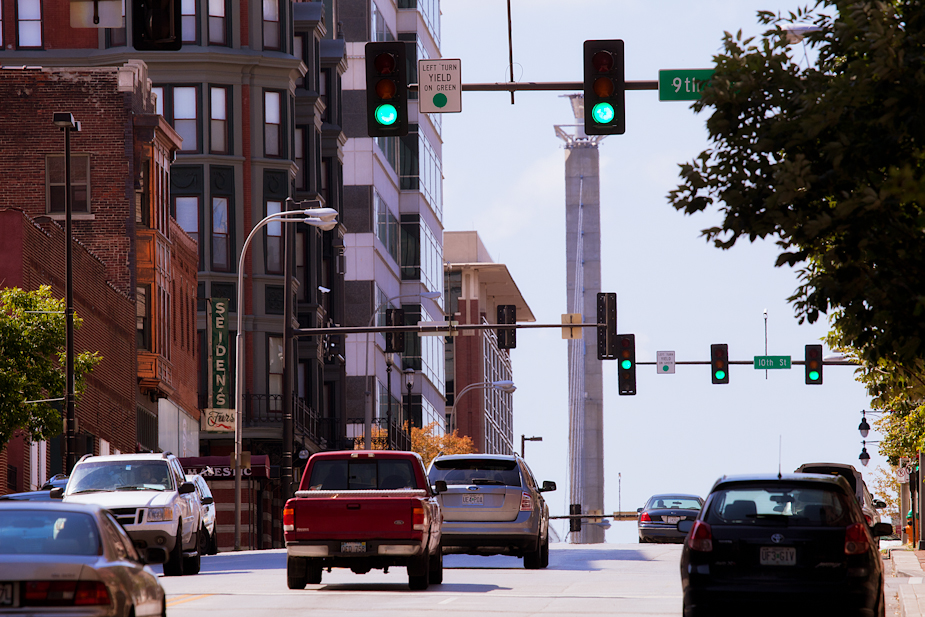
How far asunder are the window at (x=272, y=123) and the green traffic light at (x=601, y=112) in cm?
4418

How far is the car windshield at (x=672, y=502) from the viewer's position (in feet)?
146

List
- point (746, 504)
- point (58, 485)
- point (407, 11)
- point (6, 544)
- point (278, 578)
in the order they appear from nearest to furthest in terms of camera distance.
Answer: point (6, 544) < point (746, 504) < point (278, 578) < point (58, 485) < point (407, 11)

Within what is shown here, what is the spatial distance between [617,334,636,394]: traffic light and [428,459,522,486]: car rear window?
15739mm

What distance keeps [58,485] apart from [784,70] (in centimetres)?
1745

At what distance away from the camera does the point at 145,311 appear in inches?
2040

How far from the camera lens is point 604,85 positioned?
18844 millimetres

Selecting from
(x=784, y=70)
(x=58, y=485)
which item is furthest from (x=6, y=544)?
(x=58, y=485)

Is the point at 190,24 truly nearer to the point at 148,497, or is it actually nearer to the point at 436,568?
the point at 148,497

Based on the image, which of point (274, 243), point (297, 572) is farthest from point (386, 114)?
point (274, 243)

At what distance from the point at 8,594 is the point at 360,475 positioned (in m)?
10.5

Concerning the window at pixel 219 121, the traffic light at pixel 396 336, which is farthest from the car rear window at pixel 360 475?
the window at pixel 219 121

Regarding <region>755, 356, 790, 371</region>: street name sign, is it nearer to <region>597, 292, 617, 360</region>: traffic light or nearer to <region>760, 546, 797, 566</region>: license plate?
<region>597, 292, 617, 360</region>: traffic light

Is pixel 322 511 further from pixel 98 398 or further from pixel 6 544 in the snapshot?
pixel 98 398

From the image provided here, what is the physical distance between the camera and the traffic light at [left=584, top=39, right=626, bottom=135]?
61.8 ft
